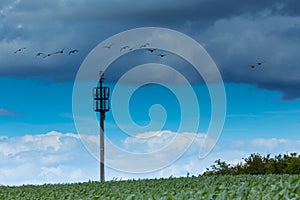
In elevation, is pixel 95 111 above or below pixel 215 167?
above

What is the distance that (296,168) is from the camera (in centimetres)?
2139

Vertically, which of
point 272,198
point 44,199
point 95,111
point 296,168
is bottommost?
point 272,198

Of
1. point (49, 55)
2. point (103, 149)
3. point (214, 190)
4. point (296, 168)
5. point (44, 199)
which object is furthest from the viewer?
point (103, 149)

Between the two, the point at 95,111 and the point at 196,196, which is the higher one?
the point at 95,111

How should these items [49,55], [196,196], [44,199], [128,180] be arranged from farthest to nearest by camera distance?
[49,55] → [128,180] → [44,199] → [196,196]

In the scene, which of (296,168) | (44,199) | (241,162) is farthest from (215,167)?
(44,199)

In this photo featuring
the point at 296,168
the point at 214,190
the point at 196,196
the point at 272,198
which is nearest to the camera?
the point at 272,198

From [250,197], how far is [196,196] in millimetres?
680

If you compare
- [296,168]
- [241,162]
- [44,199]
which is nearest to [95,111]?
[241,162]

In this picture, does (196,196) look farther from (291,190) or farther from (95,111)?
(95,111)

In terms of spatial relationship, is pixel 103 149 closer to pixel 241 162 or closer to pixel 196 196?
pixel 241 162

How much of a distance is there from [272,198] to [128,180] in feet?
35.8

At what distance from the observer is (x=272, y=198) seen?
6160mm

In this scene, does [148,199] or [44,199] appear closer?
[148,199]
